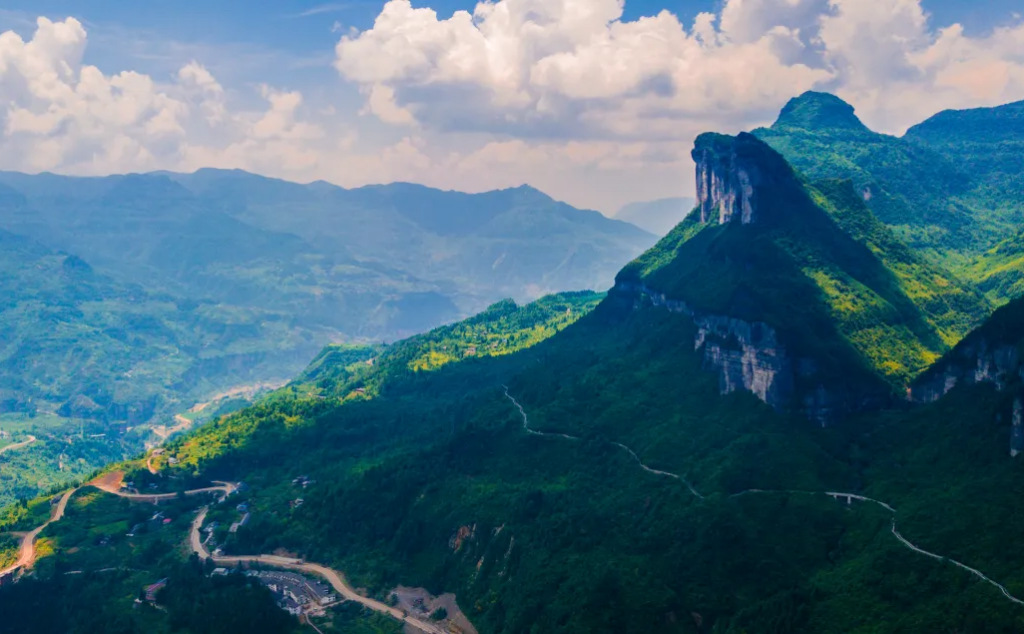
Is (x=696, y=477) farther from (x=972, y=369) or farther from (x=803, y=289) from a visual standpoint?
(x=972, y=369)

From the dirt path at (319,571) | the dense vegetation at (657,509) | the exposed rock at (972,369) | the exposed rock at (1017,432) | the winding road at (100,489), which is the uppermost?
the exposed rock at (972,369)

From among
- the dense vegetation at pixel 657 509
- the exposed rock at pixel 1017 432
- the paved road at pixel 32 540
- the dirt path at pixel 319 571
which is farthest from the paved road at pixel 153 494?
the exposed rock at pixel 1017 432

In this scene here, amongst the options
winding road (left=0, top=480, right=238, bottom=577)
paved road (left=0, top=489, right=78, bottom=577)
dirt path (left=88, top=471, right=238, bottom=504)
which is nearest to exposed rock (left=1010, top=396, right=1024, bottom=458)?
dirt path (left=88, top=471, right=238, bottom=504)

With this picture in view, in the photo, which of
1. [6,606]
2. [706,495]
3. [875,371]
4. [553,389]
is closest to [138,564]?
[6,606]

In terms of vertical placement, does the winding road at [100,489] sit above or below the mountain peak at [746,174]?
below

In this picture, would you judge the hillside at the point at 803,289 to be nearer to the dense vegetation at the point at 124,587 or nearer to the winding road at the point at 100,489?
the dense vegetation at the point at 124,587

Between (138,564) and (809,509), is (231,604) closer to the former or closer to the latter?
(138,564)
